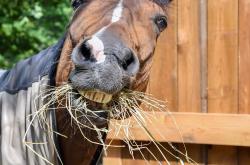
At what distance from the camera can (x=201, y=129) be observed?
3.37 m

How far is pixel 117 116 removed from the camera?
2016 millimetres

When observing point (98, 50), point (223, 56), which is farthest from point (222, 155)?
point (98, 50)

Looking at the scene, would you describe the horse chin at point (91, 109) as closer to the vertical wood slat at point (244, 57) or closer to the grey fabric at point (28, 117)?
the grey fabric at point (28, 117)

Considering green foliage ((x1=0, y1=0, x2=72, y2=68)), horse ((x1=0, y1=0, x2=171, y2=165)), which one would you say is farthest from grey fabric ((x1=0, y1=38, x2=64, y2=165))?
green foliage ((x1=0, y1=0, x2=72, y2=68))

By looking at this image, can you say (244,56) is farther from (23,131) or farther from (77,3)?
(23,131)

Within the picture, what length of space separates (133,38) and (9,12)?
4.53m

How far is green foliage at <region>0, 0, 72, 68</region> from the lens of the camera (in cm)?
620

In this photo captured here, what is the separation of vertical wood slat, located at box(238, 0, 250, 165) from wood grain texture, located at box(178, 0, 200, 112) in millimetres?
286

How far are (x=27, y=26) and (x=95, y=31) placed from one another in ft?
14.4

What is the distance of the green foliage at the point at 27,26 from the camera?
20.4 ft

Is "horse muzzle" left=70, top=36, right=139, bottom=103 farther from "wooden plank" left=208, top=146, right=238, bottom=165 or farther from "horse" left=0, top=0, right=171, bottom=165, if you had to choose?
"wooden plank" left=208, top=146, right=238, bottom=165

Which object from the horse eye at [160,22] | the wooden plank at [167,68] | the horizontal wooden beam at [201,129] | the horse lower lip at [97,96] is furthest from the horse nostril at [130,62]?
the wooden plank at [167,68]

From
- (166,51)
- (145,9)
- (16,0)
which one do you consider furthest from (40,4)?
(145,9)

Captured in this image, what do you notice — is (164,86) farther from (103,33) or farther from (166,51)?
(103,33)
